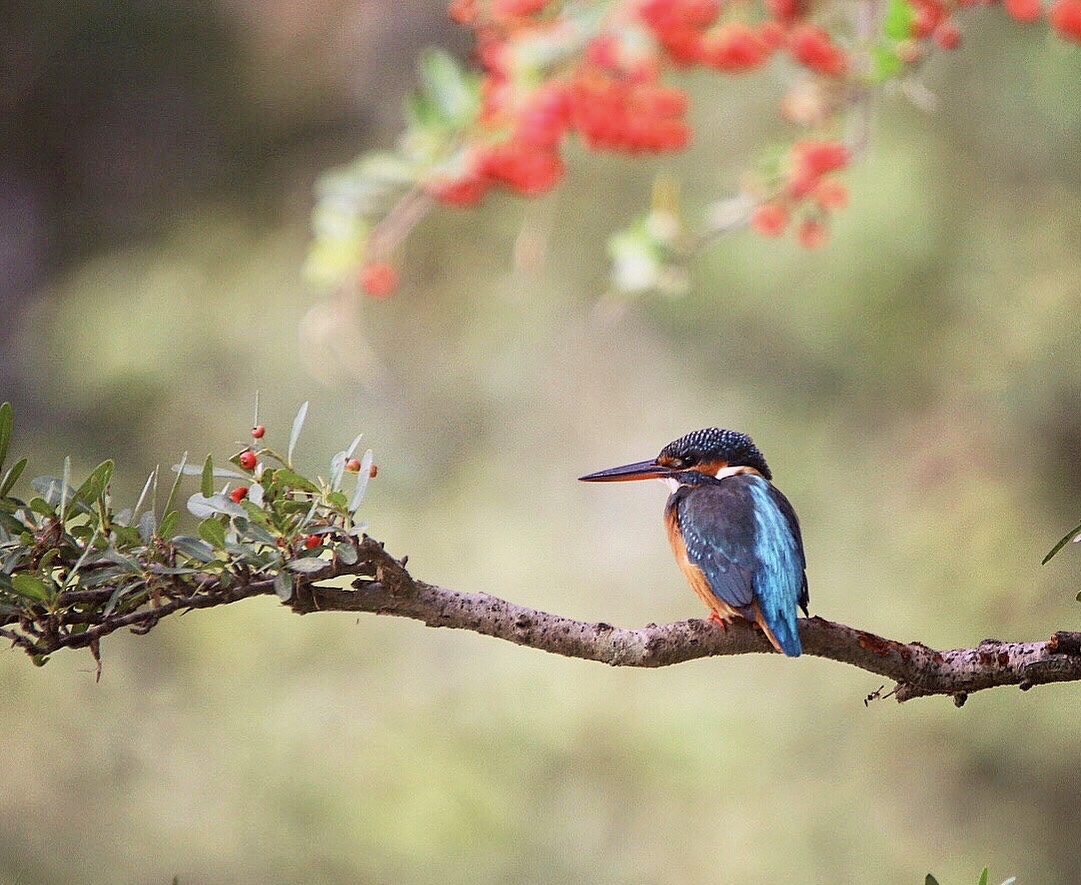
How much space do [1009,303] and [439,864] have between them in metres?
2.15

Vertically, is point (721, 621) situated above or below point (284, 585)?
above

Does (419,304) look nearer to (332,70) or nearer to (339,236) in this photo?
(332,70)

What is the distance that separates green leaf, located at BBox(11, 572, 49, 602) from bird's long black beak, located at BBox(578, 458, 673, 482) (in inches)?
27.8

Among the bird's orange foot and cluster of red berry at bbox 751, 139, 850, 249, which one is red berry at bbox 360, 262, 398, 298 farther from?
the bird's orange foot

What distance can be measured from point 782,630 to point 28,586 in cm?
66

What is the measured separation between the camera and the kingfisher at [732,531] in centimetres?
133

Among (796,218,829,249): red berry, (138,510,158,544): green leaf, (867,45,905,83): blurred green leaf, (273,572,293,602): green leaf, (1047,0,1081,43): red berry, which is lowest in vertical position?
(273,572,293,602): green leaf

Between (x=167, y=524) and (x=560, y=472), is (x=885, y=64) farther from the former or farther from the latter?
(x=560, y=472)

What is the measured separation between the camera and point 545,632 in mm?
1038

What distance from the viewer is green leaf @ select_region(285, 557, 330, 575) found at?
959mm

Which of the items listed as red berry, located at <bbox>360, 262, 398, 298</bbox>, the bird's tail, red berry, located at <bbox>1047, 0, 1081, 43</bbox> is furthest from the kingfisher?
red berry, located at <bbox>360, 262, 398, 298</bbox>

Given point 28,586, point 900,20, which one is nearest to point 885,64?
point 900,20

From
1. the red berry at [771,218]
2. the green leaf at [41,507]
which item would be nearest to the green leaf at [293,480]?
the green leaf at [41,507]

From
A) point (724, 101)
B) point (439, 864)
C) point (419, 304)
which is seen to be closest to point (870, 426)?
point (724, 101)
